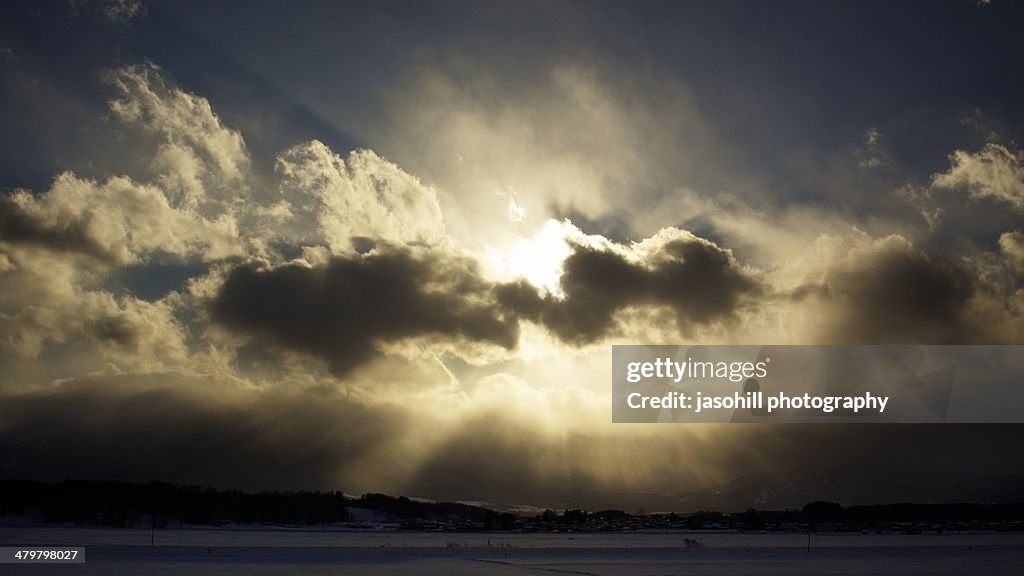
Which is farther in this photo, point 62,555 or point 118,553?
point 118,553

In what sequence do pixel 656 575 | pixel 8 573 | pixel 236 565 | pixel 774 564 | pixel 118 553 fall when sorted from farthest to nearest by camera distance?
1. pixel 118 553
2. pixel 774 564
3. pixel 236 565
4. pixel 656 575
5. pixel 8 573

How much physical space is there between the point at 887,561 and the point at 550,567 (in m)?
37.4

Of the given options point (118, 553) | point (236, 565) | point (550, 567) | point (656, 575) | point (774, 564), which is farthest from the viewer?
point (118, 553)

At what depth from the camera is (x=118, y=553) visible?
8400 centimetres

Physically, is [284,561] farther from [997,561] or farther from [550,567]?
[997,561]

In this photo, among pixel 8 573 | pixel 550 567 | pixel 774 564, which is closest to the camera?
pixel 8 573

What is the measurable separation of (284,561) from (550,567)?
24131 mm

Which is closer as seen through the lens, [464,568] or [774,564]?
[464,568]

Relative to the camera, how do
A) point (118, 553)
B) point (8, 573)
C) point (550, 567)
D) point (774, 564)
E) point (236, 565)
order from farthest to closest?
1. point (118, 553)
2. point (774, 564)
3. point (550, 567)
4. point (236, 565)
5. point (8, 573)

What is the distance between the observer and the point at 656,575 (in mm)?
61656

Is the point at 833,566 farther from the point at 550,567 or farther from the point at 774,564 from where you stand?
the point at 550,567

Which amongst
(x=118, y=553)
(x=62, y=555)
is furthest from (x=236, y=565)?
(x=118, y=553)

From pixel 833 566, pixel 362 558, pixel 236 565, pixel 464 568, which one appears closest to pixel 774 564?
pixel 833 566

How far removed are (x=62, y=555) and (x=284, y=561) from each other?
63.1 ft
